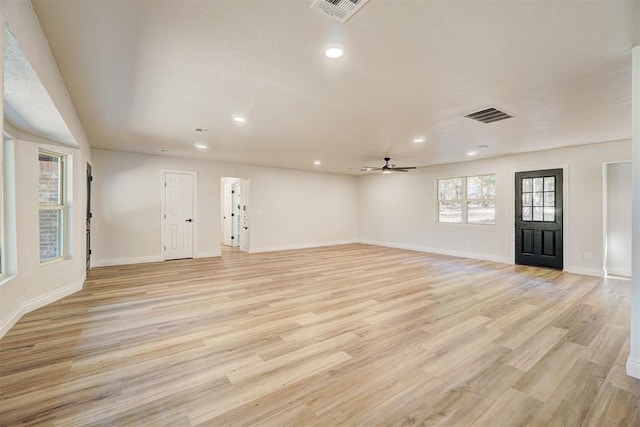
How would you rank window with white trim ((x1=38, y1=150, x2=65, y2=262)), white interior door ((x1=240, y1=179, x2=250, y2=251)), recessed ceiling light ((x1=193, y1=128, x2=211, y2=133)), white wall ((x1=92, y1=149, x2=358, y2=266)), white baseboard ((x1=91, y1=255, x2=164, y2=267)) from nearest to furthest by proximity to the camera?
window with white trim ((x1=38, y1=150, x2=65, y2=262)) < recessed ceiling light ((x1=193, y1=128, x2=211, y2=133)) < white baseboard ((x1=91, y1=255, x2=164, y2=267)) < white wall ((x1=92, y1=149, x2=358, y2=266)) < white interior door ((x1=240, y1=179, x2=250, y2=251))

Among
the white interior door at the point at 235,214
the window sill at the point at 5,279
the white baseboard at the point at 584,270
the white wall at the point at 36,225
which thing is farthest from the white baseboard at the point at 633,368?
the white interior door at the point at 235,214

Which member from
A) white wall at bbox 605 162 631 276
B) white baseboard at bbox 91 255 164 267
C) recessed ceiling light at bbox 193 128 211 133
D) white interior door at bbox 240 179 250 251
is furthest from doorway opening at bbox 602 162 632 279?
white baseboard at bbox 91 255 164 267

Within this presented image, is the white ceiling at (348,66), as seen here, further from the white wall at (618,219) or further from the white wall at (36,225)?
the white wall at (618,219)

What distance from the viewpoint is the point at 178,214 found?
7414 mm

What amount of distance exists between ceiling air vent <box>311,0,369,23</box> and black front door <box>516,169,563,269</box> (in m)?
6.43

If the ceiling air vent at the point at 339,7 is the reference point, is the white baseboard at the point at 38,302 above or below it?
below

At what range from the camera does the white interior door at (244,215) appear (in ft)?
28.6

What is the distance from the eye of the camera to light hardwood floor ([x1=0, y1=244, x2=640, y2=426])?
1939mm

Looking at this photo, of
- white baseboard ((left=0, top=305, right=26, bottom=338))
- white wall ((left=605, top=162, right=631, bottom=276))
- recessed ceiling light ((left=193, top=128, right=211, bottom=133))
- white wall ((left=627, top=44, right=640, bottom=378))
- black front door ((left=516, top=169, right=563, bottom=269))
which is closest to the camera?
white wall ((left=627, top=44, right=640, bottom=378))

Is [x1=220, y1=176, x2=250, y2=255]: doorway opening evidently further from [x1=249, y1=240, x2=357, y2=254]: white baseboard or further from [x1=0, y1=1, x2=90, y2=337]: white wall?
[x1=0, y1=1, x2=90, y2=337]: white wall

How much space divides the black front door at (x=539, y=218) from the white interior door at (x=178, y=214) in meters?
7.97

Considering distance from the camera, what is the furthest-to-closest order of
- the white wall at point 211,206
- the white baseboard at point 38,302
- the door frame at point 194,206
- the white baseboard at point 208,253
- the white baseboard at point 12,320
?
the white baseboard at point 208,253 < the door frame at point 194,206 < the white wall at point 211,206 < the white baseboard at point 38,302 < the white baseboard at point 12,320

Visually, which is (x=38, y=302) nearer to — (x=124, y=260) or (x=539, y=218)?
(x=124, y=260)

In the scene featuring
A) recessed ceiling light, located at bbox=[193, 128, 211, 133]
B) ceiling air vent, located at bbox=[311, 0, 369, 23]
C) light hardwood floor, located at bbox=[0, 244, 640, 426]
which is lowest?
light hardwood floor, located at bbox=[0, 244, 640, 426]
